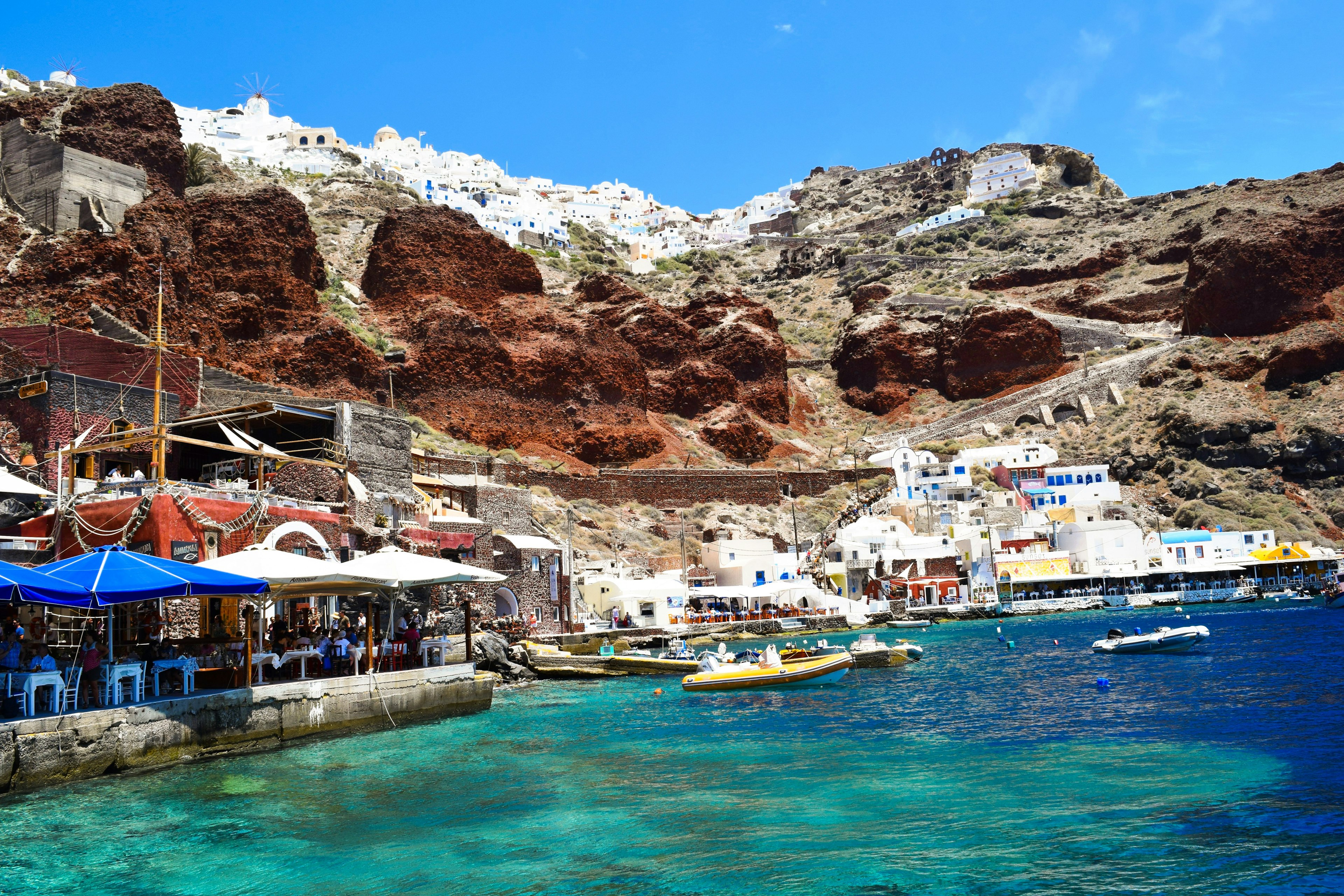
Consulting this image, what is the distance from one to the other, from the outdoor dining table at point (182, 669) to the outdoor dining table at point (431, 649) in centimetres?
607

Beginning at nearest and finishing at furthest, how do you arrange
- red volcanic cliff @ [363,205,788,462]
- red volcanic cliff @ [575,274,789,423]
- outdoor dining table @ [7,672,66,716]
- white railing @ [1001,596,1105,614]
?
outdoor dining table @ [7,672,66,716]
white railing @ [1001,596,1105,614]
red volcanic cliff @ [363,205,788,462]
red volcanic cliff @ [575,274,789,423]

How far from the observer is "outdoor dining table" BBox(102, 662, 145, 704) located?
1508 cm

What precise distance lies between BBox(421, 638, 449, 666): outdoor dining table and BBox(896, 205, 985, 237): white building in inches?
4071

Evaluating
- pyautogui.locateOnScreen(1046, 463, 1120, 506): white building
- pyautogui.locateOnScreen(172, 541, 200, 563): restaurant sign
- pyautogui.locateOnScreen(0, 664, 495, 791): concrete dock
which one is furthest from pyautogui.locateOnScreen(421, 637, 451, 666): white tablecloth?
pyautogui.locateOnScreen(1046, 463, 1120, 506): white building

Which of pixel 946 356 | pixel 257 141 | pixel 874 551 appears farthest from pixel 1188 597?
pixel 257 141

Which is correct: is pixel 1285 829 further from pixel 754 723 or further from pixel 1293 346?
pixel 1293 346

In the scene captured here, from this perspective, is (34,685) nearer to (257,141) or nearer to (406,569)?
(406,569)

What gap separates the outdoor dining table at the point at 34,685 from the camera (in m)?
13.8

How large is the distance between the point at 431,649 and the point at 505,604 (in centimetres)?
1274

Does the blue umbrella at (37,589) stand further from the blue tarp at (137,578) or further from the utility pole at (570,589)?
the utility pole at (570,589)

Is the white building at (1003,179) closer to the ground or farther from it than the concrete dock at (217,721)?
farther from it

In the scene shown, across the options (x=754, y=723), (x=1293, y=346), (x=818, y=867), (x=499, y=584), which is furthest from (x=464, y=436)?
(x=1293, y=346)

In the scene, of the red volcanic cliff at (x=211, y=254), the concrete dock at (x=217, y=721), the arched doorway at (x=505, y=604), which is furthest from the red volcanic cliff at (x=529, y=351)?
the concrete dock at (x=217, y=721)

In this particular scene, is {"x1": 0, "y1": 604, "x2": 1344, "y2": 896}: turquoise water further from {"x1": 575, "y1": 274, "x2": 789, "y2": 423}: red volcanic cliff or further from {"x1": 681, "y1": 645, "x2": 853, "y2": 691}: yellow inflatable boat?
{"x1": 575, "y1": 274, "x2": 789, "y2": 423}: red volcanic cliff
